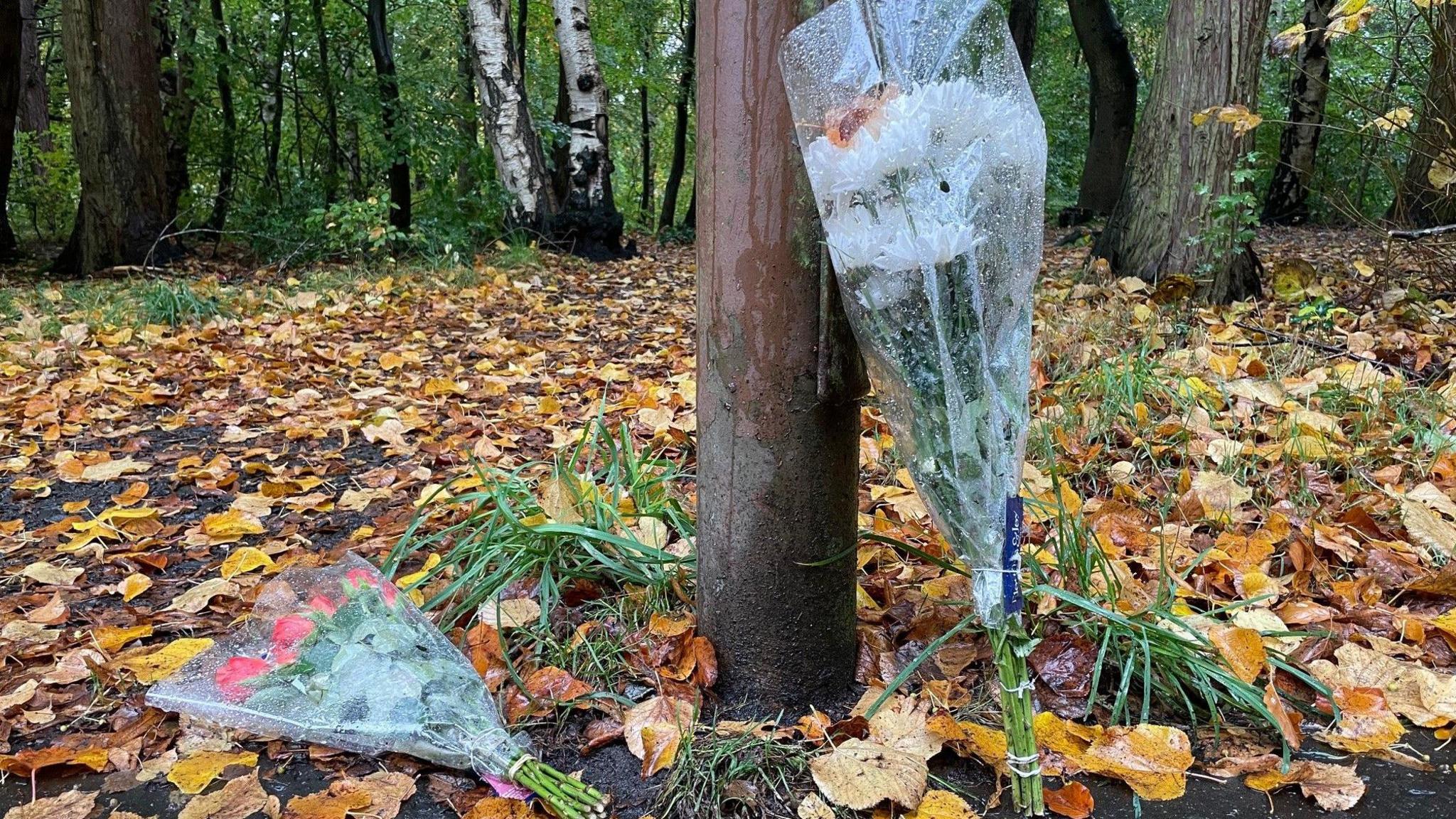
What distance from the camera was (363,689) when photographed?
126cm

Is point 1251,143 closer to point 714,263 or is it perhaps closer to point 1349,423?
point 1349,423

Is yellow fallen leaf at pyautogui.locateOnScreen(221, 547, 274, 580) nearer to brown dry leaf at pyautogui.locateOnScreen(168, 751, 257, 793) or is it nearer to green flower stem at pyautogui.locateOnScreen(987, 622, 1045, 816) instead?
brown dry leaf at pyautogui.locateOnScreen(168, 751, 257, 793)

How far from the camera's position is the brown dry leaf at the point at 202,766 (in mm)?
1190

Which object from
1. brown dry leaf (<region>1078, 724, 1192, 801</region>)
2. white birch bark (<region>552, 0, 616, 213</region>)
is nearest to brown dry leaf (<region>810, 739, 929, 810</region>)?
brown dry leaf (<region>1078, 724, 1192, 801</region>)

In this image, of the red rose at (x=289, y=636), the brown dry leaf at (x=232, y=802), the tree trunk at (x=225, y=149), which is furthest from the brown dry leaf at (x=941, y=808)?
the tree trunk at (x=225, y=149)

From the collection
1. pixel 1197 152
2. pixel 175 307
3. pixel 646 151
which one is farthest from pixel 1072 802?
pixel 646 151

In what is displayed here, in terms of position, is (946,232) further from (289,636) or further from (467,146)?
(467,146)

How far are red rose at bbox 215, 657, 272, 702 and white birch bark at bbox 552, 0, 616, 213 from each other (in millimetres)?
6282

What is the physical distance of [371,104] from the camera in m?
7.55

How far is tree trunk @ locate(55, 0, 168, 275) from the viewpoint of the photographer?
598cm

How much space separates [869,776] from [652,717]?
309 mm

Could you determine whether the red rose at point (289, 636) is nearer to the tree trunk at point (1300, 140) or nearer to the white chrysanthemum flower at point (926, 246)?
the white chrysanthemum flower at point (926, 246)

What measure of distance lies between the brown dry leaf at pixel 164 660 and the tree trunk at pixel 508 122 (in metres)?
5.99

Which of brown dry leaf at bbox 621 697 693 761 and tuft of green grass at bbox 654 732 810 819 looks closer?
tuft of green grass at bbox 654 732 810 819
